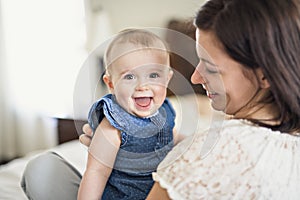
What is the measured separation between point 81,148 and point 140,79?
1.12 meters

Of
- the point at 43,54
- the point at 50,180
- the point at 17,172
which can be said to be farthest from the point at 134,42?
the point at 43,54

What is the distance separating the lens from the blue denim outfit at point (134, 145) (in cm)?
95

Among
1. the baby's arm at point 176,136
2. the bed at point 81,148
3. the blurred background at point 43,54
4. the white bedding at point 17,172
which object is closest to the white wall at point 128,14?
the blurred background at point 43,54

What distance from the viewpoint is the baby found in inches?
36.2

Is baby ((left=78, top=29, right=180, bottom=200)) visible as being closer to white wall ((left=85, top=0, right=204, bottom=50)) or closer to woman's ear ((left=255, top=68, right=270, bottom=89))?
woman's ear ((left=255, top=68, right=270, bottom=89))

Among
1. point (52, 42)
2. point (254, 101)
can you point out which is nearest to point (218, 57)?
point (254, 101)

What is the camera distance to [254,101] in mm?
816

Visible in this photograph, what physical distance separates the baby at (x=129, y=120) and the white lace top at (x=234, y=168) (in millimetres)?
205

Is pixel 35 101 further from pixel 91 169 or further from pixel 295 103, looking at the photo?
pixel 295 103

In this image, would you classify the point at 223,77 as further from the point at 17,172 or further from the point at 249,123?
the point at 17,172

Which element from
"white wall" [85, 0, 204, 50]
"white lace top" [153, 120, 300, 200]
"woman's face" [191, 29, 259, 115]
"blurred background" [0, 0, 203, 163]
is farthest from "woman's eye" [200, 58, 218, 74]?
"white wall" [85, 0, 204, 50]

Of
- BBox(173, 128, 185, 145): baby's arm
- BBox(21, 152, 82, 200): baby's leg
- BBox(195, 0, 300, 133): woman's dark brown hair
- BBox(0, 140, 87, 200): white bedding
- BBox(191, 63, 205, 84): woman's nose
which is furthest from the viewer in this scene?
BBox(0, 140, 87, 200): white bedding

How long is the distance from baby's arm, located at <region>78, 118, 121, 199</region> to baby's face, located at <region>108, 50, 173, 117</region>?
0.06 meters

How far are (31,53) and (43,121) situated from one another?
46cm
